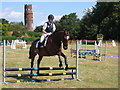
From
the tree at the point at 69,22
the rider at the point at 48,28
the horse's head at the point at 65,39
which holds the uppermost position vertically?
the tree at the point at 69,22

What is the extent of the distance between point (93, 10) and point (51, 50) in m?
70.2

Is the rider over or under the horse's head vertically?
over

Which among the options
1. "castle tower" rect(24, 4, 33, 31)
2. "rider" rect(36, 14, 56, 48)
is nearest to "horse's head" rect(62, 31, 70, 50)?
"rider" rect(36, 14, 56, 48)

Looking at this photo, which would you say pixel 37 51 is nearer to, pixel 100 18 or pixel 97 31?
pixel 97 31

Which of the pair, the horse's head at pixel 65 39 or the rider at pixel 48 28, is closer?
the horse's head at pixel 65 39

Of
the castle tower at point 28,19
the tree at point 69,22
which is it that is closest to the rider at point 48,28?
the tree at point 69,22

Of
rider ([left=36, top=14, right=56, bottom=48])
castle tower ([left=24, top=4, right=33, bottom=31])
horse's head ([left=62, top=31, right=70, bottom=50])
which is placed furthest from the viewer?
castle tower ([left=24, top=4, right=33, bottom=31])

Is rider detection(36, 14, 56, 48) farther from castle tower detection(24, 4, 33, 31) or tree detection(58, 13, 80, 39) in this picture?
castle tower detection(24, 4, 33, 31)

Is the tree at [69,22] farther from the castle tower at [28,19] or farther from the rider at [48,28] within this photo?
the rider at [48,28]

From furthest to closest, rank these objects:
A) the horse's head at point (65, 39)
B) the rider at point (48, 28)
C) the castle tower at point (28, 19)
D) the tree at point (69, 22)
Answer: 1. the castle tower at point (28, 19)
2. the tree at point (69, 22)
3. the rider at point (48, 28)
4. the horse's head at point (65, 39)

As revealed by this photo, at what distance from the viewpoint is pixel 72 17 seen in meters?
112

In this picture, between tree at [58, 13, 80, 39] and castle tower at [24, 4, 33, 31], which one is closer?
tree at [58, 13, 80, 39]

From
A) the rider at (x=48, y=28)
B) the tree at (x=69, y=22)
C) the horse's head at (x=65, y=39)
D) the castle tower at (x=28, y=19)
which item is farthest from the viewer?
the castle tower at (x=28, y=19)

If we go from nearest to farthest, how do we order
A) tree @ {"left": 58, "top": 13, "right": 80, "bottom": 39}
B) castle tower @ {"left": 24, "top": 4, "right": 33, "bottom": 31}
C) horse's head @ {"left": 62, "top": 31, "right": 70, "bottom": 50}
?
1. horse's head @ {"left": 62, "top": 31, "right": 70, "bottom": 50}
2. tree @ {"left": 58, "top": 13, "right": 80, "bottom": 39}
3. castle tower @ {"left": 24, "top": 4, "right": 33, "bottom": 31}
